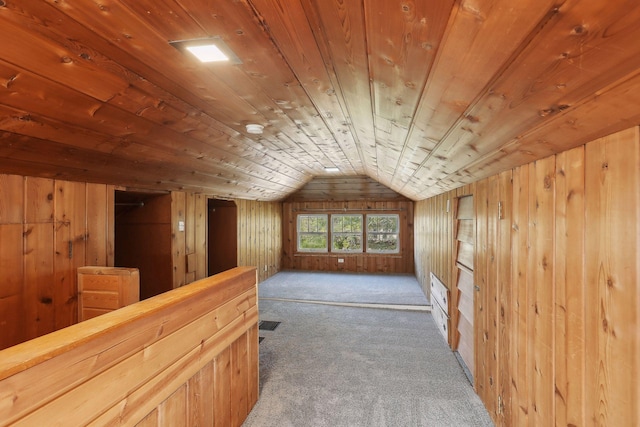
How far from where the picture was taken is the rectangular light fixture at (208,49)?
1.18 meters

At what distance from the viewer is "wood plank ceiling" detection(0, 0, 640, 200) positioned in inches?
28.4

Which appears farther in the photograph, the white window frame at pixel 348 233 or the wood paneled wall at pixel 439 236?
the white window frame at pixel 348 233

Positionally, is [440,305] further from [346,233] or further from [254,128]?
[346,233]

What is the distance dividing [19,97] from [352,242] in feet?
22.0

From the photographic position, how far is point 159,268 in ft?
12.6

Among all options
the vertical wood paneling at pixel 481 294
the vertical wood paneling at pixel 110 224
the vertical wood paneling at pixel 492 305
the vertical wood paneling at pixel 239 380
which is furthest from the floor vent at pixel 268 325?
the vertical wood paneling at pixel 492 305

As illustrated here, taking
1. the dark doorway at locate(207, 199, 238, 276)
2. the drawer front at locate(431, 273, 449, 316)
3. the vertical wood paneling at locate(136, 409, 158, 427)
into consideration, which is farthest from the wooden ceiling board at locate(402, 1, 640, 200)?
the dark doorway at locate(207, 199, 238, 276)

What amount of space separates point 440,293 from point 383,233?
143 inches

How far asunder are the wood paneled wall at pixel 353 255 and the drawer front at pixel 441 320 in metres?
3.04

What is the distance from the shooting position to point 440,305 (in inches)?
A: 149

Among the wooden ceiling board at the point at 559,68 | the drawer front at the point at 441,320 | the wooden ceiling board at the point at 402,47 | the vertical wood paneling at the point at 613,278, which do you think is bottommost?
the drawer front at the point at 441,320

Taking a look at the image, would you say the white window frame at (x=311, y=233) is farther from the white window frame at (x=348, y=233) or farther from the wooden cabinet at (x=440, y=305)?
the wooden cabinet at (x=440, y=305)

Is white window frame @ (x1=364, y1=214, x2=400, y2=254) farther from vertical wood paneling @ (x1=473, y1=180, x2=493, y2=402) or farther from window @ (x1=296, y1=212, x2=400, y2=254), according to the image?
vertical wood paneling @ (x1=473, y1=180, x2=493, y2=402)

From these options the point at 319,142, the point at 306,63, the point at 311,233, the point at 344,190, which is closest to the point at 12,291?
the point at 306,63
